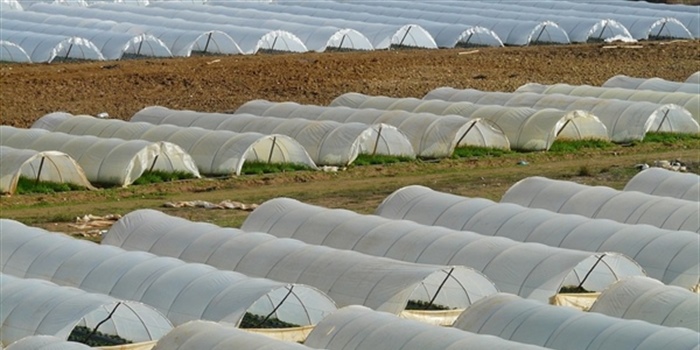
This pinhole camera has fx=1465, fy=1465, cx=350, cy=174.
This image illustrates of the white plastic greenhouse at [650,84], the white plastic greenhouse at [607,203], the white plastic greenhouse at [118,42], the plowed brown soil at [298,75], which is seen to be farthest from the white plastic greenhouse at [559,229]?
the white plastic greenhouse at [118,42]

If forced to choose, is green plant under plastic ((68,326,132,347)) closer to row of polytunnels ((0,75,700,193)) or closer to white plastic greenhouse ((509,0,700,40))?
row of polytunnels ((0,75,700,193))

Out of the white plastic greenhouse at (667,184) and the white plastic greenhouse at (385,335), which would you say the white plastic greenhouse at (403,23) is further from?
the white plastic greenhouse at (385,335)

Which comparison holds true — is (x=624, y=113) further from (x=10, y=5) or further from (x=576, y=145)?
(x=10, y=5)

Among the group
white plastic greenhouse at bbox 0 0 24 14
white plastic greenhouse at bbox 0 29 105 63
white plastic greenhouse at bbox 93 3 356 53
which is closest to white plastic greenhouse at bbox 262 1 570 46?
white plastic greenhouse at bbox 93 3 356 53

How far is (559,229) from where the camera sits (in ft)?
90.3

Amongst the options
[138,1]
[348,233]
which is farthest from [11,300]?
[138,1]

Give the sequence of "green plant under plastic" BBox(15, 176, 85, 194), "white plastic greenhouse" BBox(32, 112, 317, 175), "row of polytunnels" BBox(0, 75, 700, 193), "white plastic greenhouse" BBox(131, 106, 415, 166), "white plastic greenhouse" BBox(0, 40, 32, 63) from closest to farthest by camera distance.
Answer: "green plant under plastic" BBox(15, 176, 85, 194) → "row of polytunnels" BBox(0, 75, 700, 193) → "white plastic greenhouse" BBox(32, 112, 317, 175) → "white plastic greenhouse" BBox(131, 106, 415, 166) → "white plastic greenhouse" BBox(0, 40, 32, 63)

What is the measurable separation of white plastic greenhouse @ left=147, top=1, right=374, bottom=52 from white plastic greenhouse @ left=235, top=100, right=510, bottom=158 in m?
16.9

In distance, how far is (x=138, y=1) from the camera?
244ft

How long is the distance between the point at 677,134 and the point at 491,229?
52.9 ft

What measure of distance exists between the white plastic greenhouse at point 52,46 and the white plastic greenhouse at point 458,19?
1616 centimetres

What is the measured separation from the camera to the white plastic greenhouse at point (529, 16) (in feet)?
209

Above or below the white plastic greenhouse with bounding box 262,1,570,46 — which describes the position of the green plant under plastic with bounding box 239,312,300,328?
above

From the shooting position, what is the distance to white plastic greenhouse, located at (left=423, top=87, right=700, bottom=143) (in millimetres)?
42219
